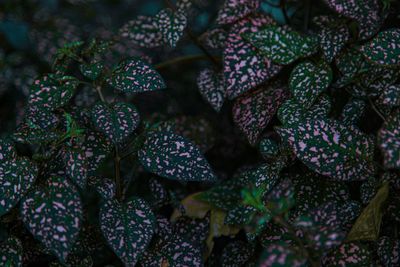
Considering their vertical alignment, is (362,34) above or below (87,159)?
above

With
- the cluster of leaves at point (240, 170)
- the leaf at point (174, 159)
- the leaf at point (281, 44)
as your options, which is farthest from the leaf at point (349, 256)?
the leaf at point (281, 44)

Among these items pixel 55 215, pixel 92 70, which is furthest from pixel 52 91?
pixel 55 215

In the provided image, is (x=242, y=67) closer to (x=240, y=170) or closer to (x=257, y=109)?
(x=257, y=109)

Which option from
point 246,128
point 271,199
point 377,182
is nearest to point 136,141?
point 246,128

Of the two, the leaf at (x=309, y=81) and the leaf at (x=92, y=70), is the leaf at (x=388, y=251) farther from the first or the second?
the leaf at (x=92, y=70)

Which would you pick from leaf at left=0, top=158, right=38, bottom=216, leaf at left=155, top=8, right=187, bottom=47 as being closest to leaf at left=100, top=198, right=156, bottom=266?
leaf at left=0, top=158, right=38, bottom=216

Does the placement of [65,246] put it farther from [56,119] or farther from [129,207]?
[56,119]

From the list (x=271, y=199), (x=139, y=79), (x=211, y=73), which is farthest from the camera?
(x=211, y=73)
